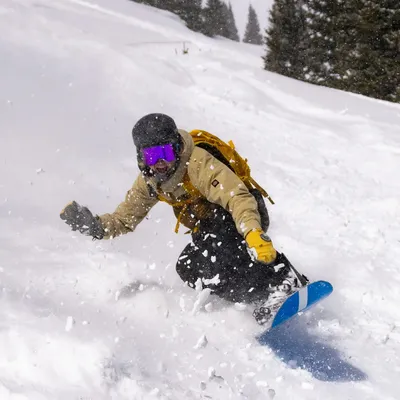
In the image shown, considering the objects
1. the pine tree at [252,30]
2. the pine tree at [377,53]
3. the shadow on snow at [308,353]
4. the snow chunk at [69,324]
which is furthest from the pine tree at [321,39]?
the pine tree at [252,30]

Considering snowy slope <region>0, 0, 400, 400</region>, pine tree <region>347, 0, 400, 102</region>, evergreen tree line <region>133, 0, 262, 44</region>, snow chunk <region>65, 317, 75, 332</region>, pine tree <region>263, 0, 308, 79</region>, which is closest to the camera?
snowy slope <region>0, 0, 400, 400</region>

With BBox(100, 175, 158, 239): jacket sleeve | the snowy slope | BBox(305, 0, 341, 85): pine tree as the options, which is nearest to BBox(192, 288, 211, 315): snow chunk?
the snowy slope

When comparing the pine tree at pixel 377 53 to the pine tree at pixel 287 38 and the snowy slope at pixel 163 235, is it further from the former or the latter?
the snowy slope at pixel 163 235

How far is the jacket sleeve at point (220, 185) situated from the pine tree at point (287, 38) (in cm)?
2424

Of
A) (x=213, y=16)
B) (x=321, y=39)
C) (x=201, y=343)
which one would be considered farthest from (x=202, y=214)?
(x=213, y=16)

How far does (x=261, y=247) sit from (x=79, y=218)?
5.39 ft

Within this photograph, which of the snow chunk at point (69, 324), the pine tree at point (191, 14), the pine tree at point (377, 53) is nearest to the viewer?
the snow chunk at point (69, 324)

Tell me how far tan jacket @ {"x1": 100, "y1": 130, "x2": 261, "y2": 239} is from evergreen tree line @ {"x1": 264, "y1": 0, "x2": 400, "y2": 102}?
17484 mm

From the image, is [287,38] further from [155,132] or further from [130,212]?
[155,132]

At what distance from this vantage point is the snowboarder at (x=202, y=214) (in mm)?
3922

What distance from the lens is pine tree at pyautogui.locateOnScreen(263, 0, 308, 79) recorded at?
2733cm

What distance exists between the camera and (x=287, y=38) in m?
27.9

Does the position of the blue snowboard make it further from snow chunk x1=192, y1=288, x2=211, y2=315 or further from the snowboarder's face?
the snowboarder's face

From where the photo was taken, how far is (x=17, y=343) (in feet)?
9.50
